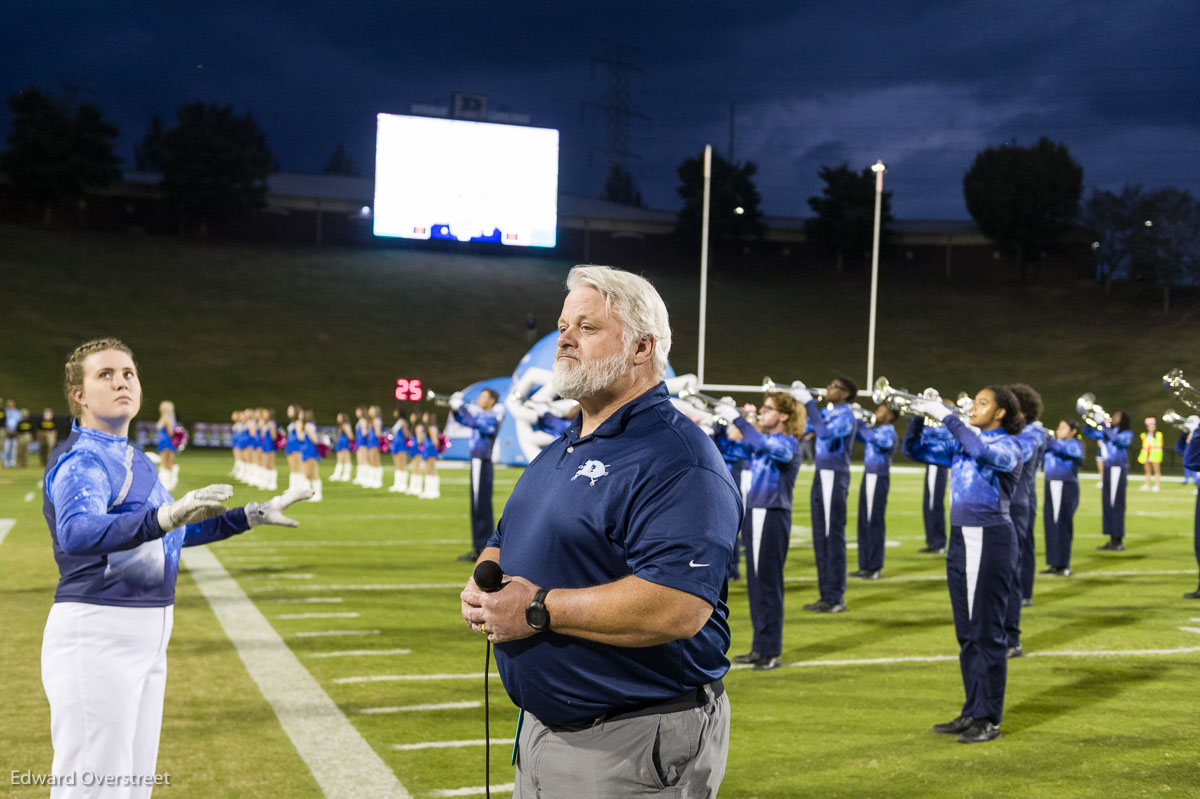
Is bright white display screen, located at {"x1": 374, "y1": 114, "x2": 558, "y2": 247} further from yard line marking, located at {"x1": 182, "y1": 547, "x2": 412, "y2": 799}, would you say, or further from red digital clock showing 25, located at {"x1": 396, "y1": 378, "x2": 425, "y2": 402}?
yard line marking, located at {"x1": 182, "y1": 547, "x2": 412, "y2": 799}

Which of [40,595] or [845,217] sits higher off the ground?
[845,217]

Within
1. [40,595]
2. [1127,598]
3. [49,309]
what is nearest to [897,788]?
[1127,598]

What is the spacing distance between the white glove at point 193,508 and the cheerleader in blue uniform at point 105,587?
2 centimetres

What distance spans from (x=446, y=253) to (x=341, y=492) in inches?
1170

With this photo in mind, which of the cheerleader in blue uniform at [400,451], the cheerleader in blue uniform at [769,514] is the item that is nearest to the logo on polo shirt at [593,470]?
the cheerleader in blue uniform at [769,514]

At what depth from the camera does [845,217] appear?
169 ft

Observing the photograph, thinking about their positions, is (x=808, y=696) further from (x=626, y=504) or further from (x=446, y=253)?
(x=446, y=253)

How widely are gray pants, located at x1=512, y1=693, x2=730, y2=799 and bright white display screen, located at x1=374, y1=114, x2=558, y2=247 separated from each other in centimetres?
3211

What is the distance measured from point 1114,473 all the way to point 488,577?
1401 cm

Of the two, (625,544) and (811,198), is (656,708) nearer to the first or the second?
(625,544)

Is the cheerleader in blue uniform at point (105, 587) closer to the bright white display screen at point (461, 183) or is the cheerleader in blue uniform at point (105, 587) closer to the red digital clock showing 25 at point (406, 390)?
the red digital clock showing 25 at point (406, 390)

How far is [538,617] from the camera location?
2027 millimetres

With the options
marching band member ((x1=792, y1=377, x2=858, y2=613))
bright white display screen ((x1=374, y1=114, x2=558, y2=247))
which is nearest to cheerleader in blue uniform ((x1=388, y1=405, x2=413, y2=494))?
marching band member ((x1=792, y1=377, x2=858, y2=613))

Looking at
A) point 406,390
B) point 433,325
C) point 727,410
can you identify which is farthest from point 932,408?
point 433,325
